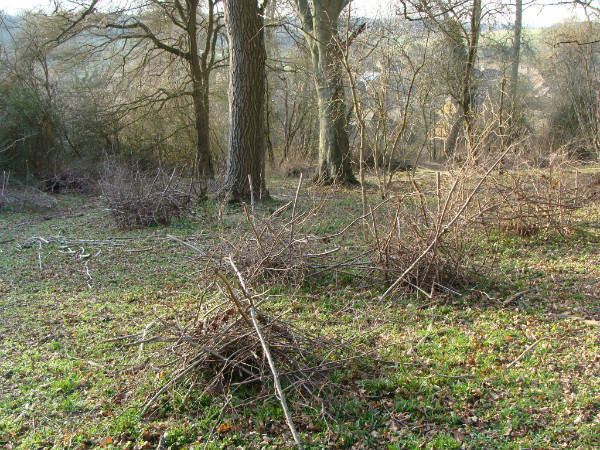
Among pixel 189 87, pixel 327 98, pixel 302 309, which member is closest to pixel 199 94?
pixel 189 87

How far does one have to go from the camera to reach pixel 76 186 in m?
13.9

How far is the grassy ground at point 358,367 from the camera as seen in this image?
294cm

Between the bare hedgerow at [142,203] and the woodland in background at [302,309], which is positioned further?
the bare hedgerow at [142,203]

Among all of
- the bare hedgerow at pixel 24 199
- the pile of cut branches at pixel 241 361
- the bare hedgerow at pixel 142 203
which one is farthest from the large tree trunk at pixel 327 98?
the pile of cut branches at pixel 241 361

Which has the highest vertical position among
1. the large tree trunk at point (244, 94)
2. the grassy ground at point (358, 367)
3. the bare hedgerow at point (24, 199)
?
the large tree trunk at point (244, 94)

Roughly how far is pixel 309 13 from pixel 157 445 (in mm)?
12448

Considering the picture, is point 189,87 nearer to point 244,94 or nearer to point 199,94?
point 199,94

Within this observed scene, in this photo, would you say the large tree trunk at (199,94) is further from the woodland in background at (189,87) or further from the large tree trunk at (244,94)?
the large tree trunk at (244,94)

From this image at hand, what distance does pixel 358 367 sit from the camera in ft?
11.9

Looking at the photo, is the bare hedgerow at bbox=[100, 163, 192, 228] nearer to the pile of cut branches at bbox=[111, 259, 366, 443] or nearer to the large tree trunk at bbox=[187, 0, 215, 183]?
the pile of cut branches at bbox=[111, 259, 366, 443]

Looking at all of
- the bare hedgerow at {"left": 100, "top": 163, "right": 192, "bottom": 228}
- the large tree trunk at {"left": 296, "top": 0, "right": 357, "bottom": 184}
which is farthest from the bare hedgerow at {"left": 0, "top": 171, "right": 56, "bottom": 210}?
the large tree trunk at {"left": 296, "top": 0, "right": 357, "bottom": 184}

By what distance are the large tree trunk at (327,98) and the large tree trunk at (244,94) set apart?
2951 mm

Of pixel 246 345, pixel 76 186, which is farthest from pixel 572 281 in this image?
pixel 76 186

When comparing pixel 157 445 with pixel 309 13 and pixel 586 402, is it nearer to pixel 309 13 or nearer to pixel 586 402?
pixel 586 402
